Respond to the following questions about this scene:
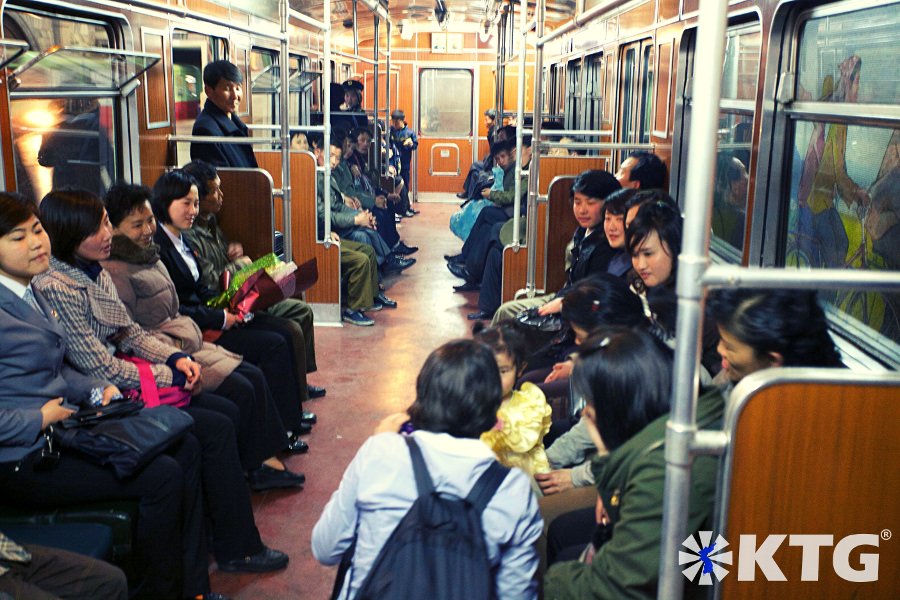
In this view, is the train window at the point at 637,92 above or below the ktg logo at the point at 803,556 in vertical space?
above

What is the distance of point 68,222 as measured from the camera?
9.93 feet

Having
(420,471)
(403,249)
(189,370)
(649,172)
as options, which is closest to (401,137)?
(403,249)

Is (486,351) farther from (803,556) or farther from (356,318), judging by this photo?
(356,318)

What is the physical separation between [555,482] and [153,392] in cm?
142

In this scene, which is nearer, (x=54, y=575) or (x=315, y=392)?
(x=54, y=575)

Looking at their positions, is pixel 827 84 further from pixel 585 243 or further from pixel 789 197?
pixel 585 243

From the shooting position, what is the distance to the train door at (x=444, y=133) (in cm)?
1516

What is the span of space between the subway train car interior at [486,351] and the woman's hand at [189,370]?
1 cm

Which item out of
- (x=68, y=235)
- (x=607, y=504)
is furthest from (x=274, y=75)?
(x=607, y=504)

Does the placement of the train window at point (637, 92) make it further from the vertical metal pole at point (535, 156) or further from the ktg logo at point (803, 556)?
the ktg logo at point (803, 556)

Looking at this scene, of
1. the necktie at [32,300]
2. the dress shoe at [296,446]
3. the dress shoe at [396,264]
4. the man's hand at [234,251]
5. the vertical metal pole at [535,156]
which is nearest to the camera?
the necktie at [32,300]

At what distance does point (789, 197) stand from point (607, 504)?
171cm

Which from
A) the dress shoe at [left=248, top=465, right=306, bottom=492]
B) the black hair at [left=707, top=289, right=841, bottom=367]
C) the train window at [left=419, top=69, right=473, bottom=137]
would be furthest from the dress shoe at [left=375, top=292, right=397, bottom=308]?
the train window at [left=419, top=69, right=473, bottom=137]

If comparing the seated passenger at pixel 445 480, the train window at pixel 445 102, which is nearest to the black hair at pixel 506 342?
the seated passenger at pixel 445 480
